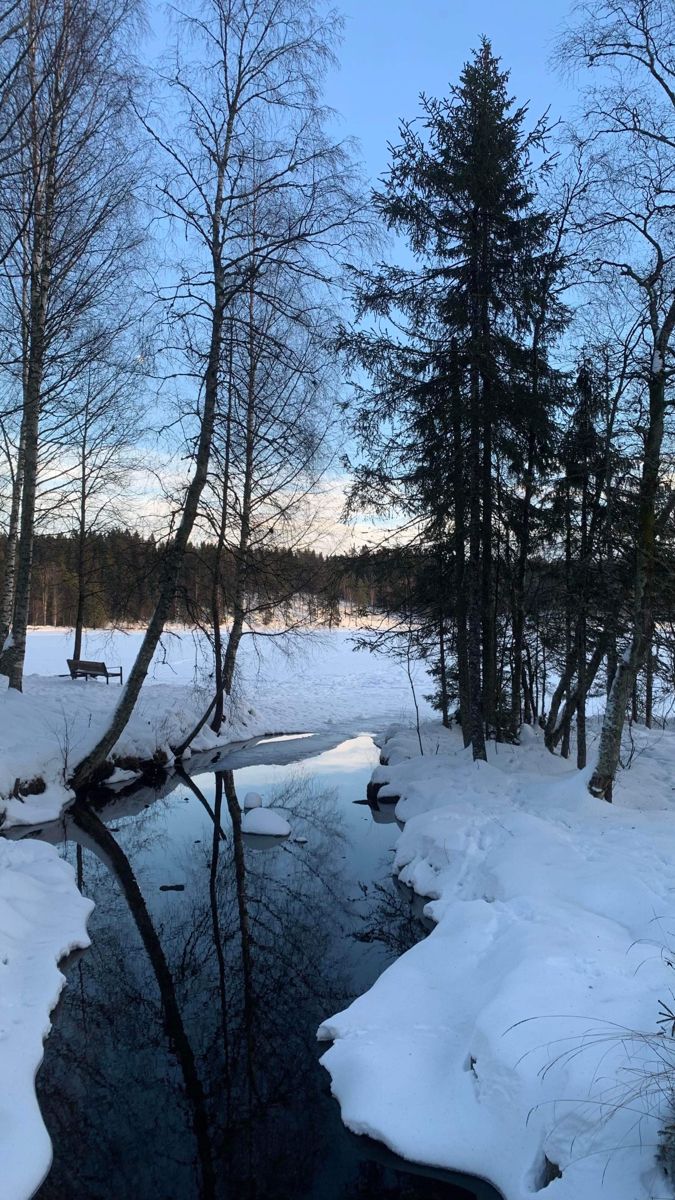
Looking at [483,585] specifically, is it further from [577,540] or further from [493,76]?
[493,76]

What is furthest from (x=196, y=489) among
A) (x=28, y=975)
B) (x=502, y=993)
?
(x=502, y=993)

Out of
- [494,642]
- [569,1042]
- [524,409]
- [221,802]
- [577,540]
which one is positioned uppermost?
[524,409]

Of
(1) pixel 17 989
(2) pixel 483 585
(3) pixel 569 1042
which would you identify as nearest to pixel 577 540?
(2) pixel 483 585

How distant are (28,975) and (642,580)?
23.2ft

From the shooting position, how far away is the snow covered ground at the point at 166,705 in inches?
439

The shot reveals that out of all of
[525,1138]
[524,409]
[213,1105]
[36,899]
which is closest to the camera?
[525,1138]

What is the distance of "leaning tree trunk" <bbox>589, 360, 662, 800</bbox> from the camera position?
828cm

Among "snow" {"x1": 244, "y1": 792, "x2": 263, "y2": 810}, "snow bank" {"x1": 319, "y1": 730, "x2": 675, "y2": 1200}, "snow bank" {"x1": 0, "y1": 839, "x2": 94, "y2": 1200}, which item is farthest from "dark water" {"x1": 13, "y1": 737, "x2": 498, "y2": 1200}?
"snow" {"x1": 244, "y1": 792, "x2": 263, "y2": 810}

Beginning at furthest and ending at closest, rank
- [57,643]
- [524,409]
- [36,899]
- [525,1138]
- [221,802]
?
[57,643]
[221,802]
[524,409]
[36,899]
[525,1138]

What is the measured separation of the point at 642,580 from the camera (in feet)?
27.4

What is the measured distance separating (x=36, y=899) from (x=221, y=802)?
16.8 feet

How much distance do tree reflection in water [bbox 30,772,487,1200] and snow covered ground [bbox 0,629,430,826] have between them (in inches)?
79.2

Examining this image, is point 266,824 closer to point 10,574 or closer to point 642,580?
point 642,580

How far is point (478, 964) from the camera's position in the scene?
552 cm
